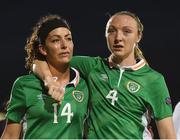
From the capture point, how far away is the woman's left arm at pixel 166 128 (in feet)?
7.50

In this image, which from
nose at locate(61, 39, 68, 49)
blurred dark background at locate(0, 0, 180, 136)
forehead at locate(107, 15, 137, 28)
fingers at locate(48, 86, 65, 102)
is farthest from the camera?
blurred dark background at locate(0, 0, 180, 136)

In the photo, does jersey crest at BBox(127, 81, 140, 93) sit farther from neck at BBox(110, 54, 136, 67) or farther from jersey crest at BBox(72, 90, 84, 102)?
jersey crest at BBox(72, 90, 84, 102)

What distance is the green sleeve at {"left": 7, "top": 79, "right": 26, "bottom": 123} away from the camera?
2.27 metres

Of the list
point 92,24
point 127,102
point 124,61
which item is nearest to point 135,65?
point 124,61

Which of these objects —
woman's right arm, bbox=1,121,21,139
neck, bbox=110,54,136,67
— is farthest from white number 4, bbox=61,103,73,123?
neck, bbox=110,54,136,67

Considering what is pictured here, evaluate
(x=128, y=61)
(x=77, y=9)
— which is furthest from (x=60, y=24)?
(x=77, y=9)

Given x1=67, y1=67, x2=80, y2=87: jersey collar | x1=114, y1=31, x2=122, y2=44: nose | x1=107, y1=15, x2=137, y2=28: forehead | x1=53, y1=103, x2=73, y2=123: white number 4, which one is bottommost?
x1=53, y1=103, x2=73, y2=123: white number 4

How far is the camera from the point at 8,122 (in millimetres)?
2311

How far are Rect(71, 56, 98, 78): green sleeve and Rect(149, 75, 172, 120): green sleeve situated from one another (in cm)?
31

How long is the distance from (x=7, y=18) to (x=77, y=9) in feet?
2.23

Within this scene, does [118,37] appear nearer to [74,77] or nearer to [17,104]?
[74,77]

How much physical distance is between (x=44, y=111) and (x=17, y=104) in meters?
0.12

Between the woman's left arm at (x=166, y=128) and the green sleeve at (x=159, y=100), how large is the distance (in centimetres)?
2

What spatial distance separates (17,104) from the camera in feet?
7.48
